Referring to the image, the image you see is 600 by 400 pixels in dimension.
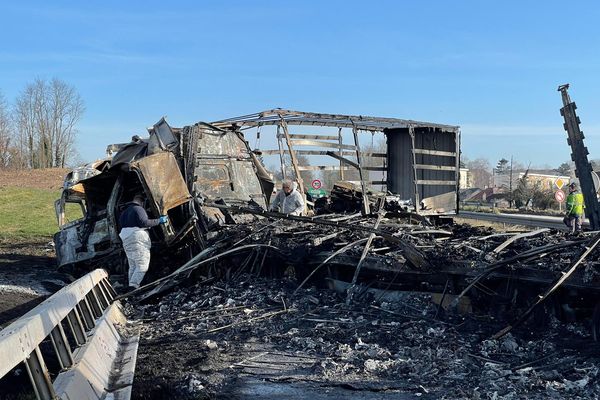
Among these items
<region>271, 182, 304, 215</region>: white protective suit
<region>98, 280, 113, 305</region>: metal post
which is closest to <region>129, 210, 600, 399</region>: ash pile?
<region>98, 280, 113, 305</region>: metal post

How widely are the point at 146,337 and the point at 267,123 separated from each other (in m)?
5.86

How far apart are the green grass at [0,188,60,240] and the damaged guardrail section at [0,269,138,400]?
520 inches

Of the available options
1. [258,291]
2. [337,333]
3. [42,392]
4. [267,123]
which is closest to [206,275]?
[258,291]

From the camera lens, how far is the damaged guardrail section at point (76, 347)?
10.2 ft

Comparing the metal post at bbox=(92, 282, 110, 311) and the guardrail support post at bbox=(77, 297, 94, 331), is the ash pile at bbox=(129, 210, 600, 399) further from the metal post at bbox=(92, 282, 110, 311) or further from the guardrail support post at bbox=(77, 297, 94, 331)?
the guardrail support post at bbox=(77, 297, 94, 331)

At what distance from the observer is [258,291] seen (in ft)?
22.5

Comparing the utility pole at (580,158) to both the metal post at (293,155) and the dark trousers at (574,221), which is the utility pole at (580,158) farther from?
the dark trousers at (574,221)

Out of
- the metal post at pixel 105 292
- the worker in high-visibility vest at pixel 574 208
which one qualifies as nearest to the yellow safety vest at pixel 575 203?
the worker in high-visibility vest at pixel 574 208

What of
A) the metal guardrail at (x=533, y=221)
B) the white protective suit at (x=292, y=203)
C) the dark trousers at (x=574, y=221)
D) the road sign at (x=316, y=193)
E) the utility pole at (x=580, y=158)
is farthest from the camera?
the metal guardrail at (x=533, y=221)

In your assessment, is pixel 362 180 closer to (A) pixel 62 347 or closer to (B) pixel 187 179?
(B) pixel 187 179

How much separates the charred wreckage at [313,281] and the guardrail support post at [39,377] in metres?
1.08

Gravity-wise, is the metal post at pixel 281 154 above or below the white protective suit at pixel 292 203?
above

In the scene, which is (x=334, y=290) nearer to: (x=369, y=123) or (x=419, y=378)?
(x=419, y=378)

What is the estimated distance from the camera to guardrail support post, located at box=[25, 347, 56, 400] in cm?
310
